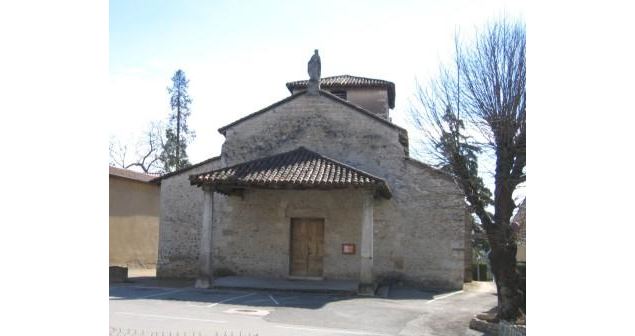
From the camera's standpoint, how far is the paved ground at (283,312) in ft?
26.8

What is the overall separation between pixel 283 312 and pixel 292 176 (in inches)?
160

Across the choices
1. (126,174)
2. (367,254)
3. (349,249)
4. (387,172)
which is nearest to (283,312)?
(367,254)

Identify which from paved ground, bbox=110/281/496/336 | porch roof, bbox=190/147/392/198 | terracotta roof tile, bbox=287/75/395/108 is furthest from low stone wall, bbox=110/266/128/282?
terracotta roof tile, bbox=287/75/395/108

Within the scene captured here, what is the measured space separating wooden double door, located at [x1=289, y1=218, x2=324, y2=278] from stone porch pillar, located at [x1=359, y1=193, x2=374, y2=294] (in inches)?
104

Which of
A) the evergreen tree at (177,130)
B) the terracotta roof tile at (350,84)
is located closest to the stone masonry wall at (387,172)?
the terracotta roof tile at (350,84)

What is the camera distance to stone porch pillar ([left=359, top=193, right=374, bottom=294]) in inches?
495

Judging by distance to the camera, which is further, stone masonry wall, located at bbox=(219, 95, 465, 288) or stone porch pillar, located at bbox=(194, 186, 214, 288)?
stone masonry wall, located at bbox=(219, 95, 465, 288)

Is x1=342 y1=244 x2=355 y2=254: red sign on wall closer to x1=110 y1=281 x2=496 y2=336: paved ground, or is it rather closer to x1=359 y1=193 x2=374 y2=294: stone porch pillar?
x1=110 y1=281 x2=496 y2=336: paved ground

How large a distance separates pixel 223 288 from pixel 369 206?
168 inches

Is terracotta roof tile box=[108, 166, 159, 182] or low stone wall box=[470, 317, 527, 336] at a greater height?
terracotta roof tile box=[108, 166, 159, 182]

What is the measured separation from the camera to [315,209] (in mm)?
15242

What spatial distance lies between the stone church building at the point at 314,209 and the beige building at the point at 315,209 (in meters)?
0.03

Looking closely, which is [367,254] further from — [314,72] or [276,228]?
[314,72]
